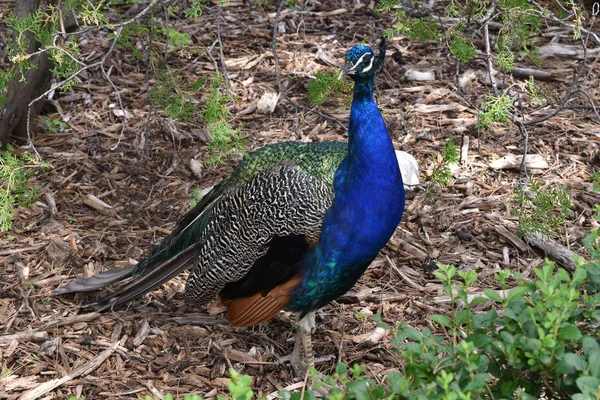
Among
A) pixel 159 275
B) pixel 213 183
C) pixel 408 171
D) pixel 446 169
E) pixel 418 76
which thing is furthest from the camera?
pixel 418 76

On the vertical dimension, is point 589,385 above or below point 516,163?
above

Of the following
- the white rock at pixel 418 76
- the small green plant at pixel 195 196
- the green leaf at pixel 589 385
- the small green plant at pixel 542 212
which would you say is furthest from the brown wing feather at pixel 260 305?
the white rock at pixel 418 76

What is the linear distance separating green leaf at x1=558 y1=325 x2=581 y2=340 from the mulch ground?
69.1 inches

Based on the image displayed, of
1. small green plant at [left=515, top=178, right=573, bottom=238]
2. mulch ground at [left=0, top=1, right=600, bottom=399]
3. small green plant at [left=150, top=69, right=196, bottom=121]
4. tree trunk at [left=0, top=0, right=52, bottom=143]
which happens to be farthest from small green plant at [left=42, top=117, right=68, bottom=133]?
small green plant at [left=515, top=178, right=573, bottom=238]

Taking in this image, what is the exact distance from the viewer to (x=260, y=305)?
3.44m

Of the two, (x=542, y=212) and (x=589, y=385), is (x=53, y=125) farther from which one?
(x=589, y=385)

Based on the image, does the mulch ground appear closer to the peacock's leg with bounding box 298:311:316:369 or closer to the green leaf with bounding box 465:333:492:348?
the peacock's leg with bounding box 298:311:316:369

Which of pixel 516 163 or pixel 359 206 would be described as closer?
pixel 359 206

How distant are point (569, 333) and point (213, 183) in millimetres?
3072

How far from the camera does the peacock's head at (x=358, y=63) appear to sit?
10.4ft

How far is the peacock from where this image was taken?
10.5 feet

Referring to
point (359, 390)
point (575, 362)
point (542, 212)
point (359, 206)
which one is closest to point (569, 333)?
point (575, 362)

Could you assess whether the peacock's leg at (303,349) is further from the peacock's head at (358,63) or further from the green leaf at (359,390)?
the green leaf at (359,390)

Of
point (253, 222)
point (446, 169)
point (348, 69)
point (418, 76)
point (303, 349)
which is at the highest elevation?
point (348, 69)
